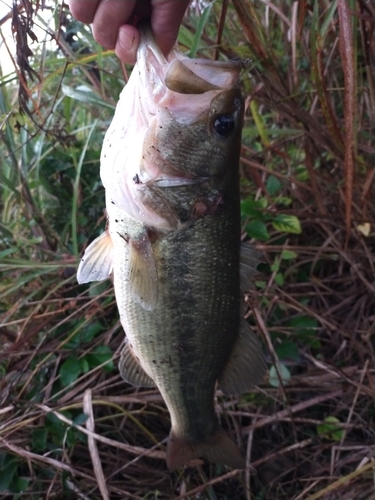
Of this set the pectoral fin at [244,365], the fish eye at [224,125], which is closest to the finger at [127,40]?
the fish eye at [224,125]

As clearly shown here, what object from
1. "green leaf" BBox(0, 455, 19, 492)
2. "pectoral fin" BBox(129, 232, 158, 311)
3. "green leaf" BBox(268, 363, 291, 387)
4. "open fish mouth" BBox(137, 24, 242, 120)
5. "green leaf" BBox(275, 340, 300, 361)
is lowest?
"green leaf" BBox(268, 363, 291, 387)

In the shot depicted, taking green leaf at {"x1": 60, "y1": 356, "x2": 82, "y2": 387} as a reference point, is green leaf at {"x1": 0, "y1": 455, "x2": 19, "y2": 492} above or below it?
below

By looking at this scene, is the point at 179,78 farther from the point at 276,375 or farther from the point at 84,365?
the point at 276,375

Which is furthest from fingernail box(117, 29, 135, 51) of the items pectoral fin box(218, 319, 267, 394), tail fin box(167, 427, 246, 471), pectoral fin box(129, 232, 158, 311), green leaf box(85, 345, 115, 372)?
green leaf box(85, 345, 115, 372)

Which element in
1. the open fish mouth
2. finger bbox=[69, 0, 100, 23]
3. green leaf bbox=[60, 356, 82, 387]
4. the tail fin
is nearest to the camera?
the open fish mouth

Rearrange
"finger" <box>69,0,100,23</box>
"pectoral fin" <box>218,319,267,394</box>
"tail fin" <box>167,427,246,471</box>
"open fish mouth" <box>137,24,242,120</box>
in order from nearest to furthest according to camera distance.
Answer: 1. "open fish mouth" <box>137,24,242,120</box>
2. "finger" <box>69,0,100,23</box>
3. "pectoral fin" <box>218,319,267,394</box>
4. "tail fin" <box>167,427,246,471</box>

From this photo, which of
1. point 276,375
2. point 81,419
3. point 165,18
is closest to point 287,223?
point 276,375

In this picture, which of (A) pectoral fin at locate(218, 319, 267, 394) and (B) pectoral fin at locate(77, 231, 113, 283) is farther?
(A) pectoral fin at locate(218, 319, 267, 394)

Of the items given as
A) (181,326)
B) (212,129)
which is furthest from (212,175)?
(181,326)

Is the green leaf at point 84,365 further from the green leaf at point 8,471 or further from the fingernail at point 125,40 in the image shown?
the fingernail at point 125,40

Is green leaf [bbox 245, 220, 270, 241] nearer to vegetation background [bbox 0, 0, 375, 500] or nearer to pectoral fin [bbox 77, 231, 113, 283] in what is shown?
vegetation background [bbox 0, 0, 375, 500]
